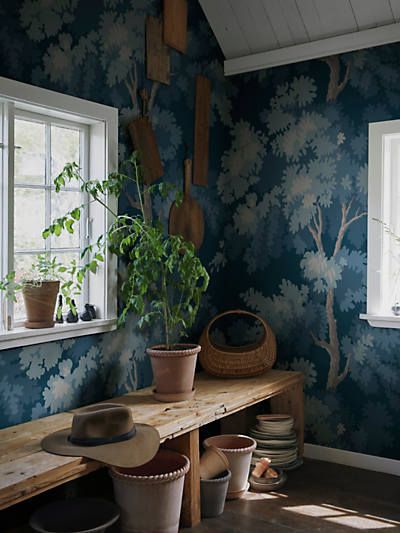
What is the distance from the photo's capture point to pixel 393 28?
12.3ft

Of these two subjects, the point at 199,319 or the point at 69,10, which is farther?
the point at 199,319

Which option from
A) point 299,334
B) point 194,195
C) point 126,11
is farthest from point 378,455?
point 126,11

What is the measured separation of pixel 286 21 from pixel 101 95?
4.45 ft

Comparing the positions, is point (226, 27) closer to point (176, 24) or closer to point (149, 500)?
point (176, 24)

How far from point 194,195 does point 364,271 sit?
1.15m

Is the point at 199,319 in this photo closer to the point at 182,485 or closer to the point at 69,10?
the point at 182,485

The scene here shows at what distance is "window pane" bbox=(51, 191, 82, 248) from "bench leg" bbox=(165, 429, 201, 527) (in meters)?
1.14

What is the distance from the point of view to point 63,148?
3389mm

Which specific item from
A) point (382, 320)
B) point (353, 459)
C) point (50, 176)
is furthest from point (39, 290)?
point (353, 459)

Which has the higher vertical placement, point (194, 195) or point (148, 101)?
point (148, 101)

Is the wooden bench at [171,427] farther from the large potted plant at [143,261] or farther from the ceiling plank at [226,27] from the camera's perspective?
the ceiling plank at [226,27]

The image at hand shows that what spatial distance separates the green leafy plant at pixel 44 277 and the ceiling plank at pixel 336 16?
6.84 ft

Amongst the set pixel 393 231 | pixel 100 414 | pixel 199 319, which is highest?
pixel 393 231

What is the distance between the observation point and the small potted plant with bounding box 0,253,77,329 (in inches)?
123
